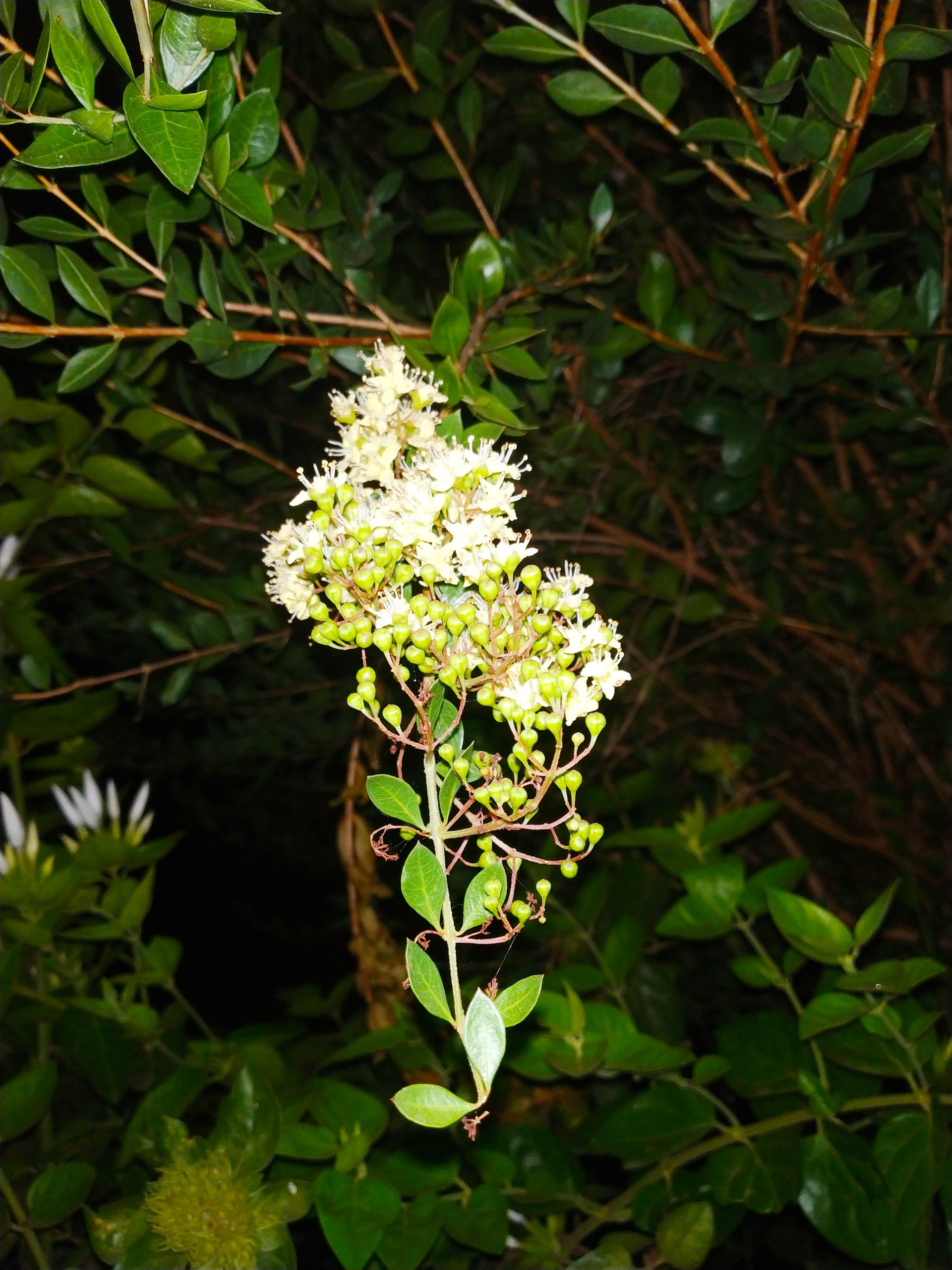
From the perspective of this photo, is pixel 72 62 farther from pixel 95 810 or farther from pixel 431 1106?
pixel 95 810

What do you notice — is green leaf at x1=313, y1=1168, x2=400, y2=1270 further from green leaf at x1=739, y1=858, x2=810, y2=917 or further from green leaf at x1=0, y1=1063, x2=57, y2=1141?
green leaf at x1=739, y1=858, x2=810, y2=917

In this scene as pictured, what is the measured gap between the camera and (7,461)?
85 centimetres

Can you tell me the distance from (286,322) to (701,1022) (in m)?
0.85

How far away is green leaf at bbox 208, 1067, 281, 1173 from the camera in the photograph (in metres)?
0.66

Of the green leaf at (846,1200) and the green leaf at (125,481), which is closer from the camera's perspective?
the green leaf at (846,1200)

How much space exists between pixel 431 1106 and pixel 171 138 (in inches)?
15.8

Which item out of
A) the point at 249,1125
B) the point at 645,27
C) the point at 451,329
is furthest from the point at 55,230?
the point at 249,1125

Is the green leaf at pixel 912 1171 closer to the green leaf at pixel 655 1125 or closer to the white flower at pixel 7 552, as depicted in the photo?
the green leaf at pixel 655 1125

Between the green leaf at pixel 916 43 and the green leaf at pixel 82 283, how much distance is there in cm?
48

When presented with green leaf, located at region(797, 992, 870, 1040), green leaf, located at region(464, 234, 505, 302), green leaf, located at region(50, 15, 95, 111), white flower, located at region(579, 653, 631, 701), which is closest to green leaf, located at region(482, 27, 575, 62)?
green leaf, located at region(464, 234, 505, 302)

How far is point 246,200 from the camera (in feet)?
1.74

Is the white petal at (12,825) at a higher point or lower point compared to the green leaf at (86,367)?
lower

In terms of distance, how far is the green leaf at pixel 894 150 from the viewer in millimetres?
591

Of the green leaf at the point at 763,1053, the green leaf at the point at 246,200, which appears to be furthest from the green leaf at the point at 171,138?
the green leaf at the point at 763,1053
